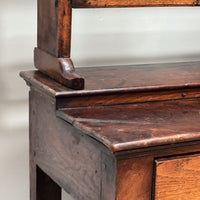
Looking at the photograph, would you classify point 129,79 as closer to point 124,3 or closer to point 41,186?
point 124,3

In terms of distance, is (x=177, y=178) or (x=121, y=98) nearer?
(x=177, y=178)

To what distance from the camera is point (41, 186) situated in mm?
1427

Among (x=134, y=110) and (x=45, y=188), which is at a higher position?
(x=134, y=110)

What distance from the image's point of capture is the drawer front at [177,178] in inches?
40.1

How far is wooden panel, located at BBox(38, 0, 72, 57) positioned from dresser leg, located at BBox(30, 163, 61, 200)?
339 millimetres

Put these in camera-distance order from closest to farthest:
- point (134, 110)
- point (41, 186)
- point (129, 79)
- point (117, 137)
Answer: point (117, 137)
point (134, 110)
point (129, 79)
point (41, 186)

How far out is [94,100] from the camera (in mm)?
1173

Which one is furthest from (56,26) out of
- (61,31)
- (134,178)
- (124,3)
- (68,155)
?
(134,178)

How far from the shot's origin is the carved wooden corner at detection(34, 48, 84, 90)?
3.82ft

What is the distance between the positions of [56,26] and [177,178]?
430 millimetres

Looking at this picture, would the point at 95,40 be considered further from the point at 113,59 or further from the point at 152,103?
the point at 152,103

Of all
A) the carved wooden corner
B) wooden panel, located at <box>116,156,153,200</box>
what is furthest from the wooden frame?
A: wooden panel, located at <box>116,156,153,200</box>

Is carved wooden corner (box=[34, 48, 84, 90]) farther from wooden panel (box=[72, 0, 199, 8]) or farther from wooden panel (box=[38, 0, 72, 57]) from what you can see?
wooden panel (box=[72, 0, 199, 8])

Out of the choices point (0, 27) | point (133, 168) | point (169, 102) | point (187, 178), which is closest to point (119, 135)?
point (133, 168)
